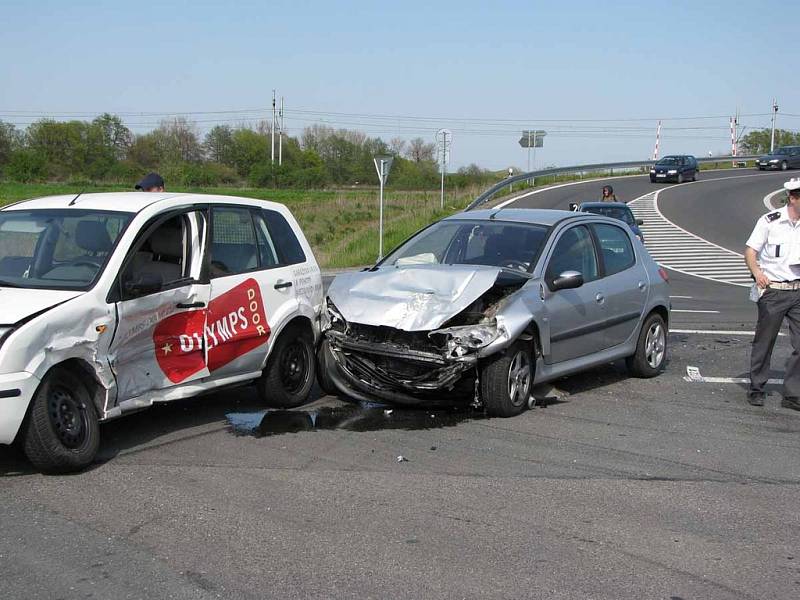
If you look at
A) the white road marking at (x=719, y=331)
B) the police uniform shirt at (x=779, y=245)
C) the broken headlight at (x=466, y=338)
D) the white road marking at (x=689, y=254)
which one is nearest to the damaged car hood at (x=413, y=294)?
the broken headlight at (x=466, y=338)

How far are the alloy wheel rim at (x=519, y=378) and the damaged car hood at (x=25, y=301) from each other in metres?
3.36

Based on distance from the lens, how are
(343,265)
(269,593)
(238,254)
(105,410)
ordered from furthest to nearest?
(343,265)
(238,254)
(105,410)
(269,593)

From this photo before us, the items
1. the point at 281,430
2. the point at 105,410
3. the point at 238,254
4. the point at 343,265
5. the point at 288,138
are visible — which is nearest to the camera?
the point at 105,410

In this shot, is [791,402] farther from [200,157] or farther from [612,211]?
[200,157]

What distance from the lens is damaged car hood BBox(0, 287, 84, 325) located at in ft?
18.4

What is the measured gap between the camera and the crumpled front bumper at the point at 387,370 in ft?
24.0

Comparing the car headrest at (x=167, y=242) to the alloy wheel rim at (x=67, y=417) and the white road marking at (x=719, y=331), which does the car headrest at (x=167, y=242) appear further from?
the white road marking at (x=719, y=331)

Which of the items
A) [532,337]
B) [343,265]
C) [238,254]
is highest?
[238,254]

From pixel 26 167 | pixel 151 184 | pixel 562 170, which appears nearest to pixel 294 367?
pixel 151 184

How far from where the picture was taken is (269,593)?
13.7 ft

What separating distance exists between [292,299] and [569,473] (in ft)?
9.69

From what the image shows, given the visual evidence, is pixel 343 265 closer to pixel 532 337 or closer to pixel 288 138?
pixel 532 337

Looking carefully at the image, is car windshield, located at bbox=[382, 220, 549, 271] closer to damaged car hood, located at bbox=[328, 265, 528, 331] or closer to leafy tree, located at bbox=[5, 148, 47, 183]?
damaged car hood, located at bbox=[328, 265, 528, 331]

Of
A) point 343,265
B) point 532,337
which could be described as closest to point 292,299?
point 532,337
